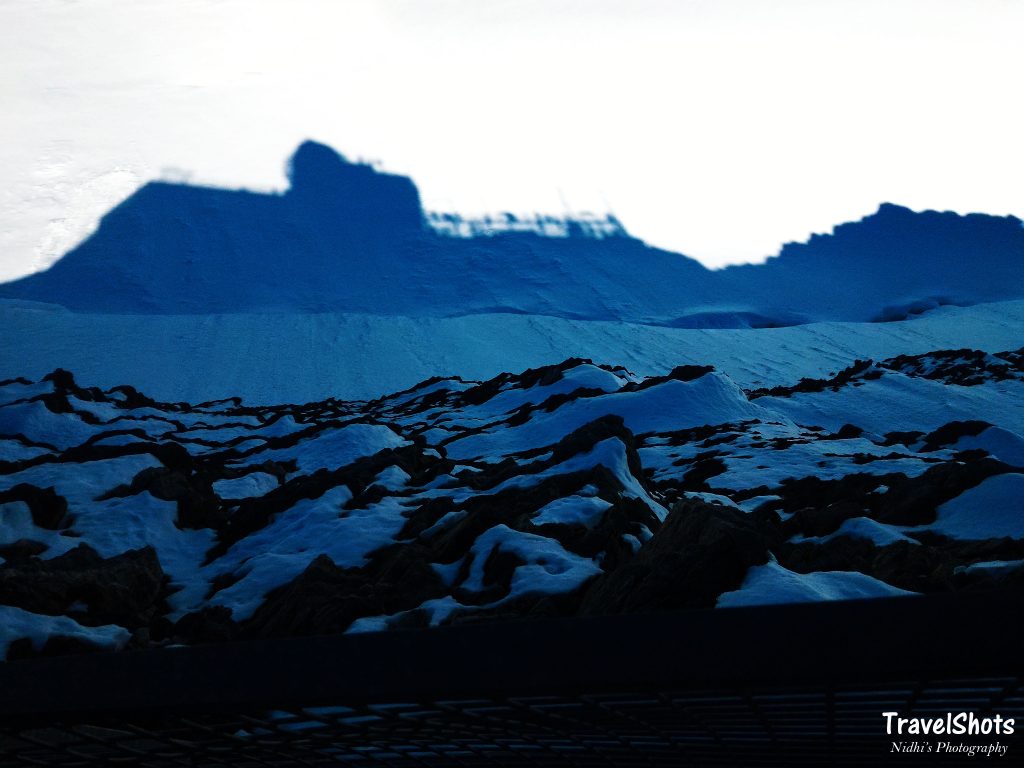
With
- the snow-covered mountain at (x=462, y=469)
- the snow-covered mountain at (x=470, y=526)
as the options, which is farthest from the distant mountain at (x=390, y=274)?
the snow-covered mountain at (x=470, y=526)

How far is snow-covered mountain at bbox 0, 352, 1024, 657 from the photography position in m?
5.35

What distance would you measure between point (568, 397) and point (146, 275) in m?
42.1

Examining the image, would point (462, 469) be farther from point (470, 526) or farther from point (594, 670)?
point (594, 670)

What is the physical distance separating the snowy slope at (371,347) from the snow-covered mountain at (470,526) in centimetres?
2332

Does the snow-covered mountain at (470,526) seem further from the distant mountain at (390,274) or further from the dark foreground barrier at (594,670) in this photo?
the distant mountain at (390,274)

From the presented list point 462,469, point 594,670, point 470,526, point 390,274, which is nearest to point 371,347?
point 390,274

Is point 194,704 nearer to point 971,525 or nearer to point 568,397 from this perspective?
point 971,525

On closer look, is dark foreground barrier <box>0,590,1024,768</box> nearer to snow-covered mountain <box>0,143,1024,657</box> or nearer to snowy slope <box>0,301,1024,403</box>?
snow-covered mountain <box>0,143,1024,657</box>

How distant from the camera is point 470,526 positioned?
7.03m

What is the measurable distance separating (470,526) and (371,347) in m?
37.3

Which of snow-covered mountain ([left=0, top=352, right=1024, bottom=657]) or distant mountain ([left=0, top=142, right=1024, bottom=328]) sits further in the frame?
distant mountain ([left=0, top=142, right=1024, bottom=328])

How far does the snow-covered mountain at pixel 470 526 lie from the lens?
17.6 ft

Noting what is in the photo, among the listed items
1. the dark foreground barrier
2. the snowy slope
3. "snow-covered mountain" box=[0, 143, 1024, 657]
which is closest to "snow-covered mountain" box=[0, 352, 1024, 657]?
"snow-covered mountain" box=[0, 143, 1024, 657]

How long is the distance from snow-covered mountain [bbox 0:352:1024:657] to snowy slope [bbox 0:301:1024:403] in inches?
918
